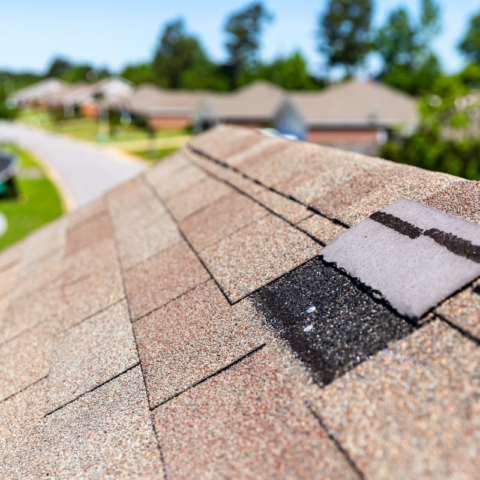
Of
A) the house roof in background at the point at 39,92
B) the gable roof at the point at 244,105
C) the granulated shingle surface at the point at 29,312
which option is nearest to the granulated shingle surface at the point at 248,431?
the granulated shingle surface at the point at 29,312

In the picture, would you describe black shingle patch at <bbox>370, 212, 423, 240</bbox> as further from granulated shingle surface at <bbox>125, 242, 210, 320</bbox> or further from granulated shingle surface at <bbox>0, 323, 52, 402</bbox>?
granulated shingle surface at <bbox>0, 323, 52, 402</bbox>

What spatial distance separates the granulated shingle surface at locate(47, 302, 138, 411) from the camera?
338cm

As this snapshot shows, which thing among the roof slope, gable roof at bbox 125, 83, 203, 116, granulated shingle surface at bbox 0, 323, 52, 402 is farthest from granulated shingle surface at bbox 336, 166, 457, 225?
gable roof at bbox 125, 83, 203, 116

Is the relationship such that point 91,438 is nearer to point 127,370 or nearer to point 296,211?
point 127,370

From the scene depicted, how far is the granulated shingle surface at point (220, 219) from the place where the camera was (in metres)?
4.76

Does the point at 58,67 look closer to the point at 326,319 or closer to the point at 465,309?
the point at 326,319

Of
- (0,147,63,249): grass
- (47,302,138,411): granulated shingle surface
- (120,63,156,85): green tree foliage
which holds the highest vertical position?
(47,302,138,411): granulated shingle surface

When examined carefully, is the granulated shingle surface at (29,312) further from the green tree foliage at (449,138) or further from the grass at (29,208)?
the green tree foliage at (449,138)

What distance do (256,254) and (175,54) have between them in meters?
109

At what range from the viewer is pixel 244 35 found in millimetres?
86875

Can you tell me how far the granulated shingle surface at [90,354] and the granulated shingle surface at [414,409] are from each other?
6.17 ft

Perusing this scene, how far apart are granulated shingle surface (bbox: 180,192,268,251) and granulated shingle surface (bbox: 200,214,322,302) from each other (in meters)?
0.17

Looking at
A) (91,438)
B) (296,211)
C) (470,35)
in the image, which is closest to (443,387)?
(91,438)

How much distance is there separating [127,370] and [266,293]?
127 cm
